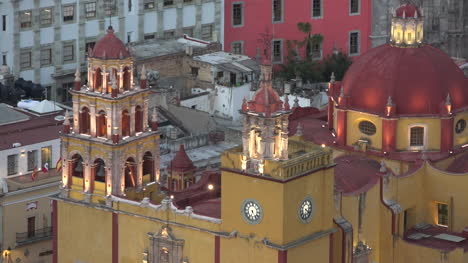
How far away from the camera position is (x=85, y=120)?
575 ft

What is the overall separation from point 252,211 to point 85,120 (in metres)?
15.8

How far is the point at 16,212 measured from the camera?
186 metres

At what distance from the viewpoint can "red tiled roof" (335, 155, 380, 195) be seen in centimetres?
17500

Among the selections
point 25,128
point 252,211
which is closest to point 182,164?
point 25,128

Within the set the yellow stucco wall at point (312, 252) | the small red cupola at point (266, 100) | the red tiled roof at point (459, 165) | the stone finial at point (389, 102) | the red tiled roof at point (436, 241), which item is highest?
the small red cupola at point (266, 100)

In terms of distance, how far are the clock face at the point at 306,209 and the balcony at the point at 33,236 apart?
1058 inches

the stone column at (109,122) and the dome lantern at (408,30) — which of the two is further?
the dome lantern at (408,30)

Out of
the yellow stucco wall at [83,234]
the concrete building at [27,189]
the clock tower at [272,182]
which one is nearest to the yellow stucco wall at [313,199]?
the clock tower at [272,182]

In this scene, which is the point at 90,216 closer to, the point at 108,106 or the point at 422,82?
the point at 108,106

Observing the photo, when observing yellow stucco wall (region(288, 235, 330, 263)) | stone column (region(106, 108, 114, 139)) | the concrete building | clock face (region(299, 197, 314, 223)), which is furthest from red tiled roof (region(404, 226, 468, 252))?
the concrete building

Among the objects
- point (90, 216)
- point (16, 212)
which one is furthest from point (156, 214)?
point (16, 212)

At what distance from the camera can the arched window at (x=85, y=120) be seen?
175 m

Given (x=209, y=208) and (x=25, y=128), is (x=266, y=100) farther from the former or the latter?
(x=25, y=128)

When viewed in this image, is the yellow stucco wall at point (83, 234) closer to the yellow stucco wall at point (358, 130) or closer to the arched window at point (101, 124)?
the arched window at point (101, 124)
